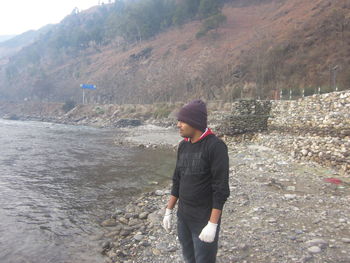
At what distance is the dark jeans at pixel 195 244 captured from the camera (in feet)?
8.63

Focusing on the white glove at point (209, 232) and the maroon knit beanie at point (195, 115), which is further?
the maroon knit beanie at point (195, 115)

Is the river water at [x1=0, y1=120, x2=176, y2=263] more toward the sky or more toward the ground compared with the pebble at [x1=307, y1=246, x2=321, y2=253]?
more toward the ground

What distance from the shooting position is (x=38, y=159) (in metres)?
15.8

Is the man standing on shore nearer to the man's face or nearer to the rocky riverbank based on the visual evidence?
the man's face

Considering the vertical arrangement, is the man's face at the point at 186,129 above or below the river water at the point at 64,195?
above

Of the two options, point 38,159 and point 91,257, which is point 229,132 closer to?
point 38,159

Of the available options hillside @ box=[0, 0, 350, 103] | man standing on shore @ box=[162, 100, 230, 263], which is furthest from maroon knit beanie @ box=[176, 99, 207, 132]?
hillside @ box=[0, 0, 350, 103]

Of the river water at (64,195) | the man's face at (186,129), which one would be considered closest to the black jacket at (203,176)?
the man's face at (186,129)

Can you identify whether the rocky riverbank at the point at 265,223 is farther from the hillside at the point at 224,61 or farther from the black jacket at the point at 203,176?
the hillside at the point at 224,61

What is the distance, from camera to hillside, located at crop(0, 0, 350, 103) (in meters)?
36.0

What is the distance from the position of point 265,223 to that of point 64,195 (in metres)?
7.21

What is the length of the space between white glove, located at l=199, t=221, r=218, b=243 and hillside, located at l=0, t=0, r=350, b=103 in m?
28.4

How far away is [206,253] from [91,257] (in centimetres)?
356

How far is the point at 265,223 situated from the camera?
16.8 feet
